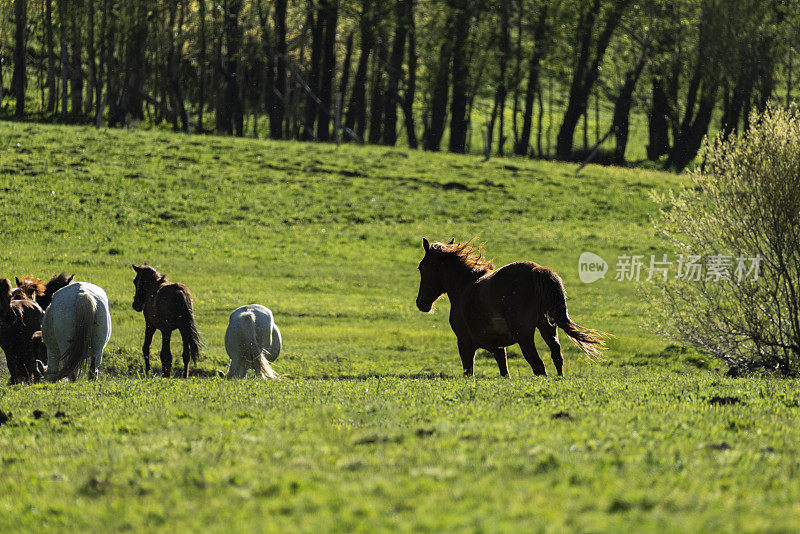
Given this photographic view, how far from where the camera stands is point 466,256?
14.9 metres

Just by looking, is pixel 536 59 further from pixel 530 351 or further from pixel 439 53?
pixel 530 351

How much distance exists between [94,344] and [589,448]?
9799mm

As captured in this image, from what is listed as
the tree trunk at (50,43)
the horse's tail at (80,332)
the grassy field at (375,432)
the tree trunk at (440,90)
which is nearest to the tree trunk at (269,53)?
the tree trunk at (440,90)

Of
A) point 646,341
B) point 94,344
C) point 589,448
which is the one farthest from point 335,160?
point 589,448

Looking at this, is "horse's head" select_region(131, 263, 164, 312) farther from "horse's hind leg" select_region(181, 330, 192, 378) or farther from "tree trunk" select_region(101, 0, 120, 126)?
"tree trunk" select_region(101, 0, 120, 126)

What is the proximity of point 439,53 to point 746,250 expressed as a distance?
44.6m

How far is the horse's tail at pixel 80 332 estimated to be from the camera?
1411 cm

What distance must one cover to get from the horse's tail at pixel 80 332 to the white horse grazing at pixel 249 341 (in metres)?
2.27

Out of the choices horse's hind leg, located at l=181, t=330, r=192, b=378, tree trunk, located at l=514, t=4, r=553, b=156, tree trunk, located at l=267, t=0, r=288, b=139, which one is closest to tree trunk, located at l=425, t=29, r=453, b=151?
tree trunk, located at l=514, t=4, r=553, b=156

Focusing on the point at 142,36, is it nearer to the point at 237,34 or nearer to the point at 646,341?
the point at 237,34

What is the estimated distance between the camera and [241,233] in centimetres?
3641

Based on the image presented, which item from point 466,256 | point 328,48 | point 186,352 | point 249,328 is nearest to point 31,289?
point 186,352

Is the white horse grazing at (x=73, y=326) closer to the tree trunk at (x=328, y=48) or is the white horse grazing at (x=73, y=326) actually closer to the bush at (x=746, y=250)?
the bush at (x=746, y=250)

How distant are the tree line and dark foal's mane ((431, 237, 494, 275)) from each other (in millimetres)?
38963
